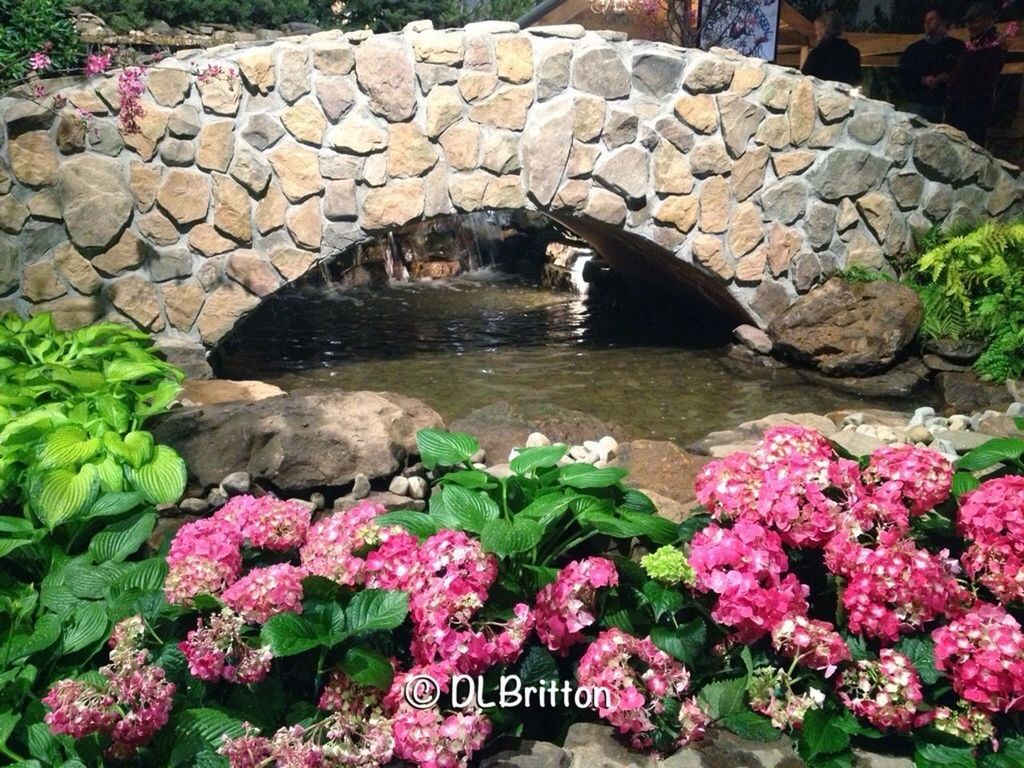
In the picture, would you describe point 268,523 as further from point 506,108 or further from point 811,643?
point 506,108

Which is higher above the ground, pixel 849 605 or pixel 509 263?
pixel 849 605

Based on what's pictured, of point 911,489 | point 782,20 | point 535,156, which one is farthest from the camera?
point 782,20

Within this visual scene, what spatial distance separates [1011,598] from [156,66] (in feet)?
16.3

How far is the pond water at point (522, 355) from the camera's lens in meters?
5.95

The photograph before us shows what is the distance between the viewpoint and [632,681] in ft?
7.07

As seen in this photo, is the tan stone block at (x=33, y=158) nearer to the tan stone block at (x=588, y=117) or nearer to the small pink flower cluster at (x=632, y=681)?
the tan stone block at (x=588, y=117)

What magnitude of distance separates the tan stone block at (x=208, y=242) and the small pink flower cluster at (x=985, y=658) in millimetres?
4596

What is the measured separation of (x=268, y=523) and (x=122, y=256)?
3647 mm

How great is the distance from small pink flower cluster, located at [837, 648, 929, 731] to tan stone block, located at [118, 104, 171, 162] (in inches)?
185

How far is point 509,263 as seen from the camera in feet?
35.6

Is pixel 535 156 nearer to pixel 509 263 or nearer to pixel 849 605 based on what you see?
pixel 849 605

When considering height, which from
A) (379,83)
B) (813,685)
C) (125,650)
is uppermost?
(379,83)

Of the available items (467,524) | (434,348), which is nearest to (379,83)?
(434,348)

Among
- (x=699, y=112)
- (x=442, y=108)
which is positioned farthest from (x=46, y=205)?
(x=699, y=112)
